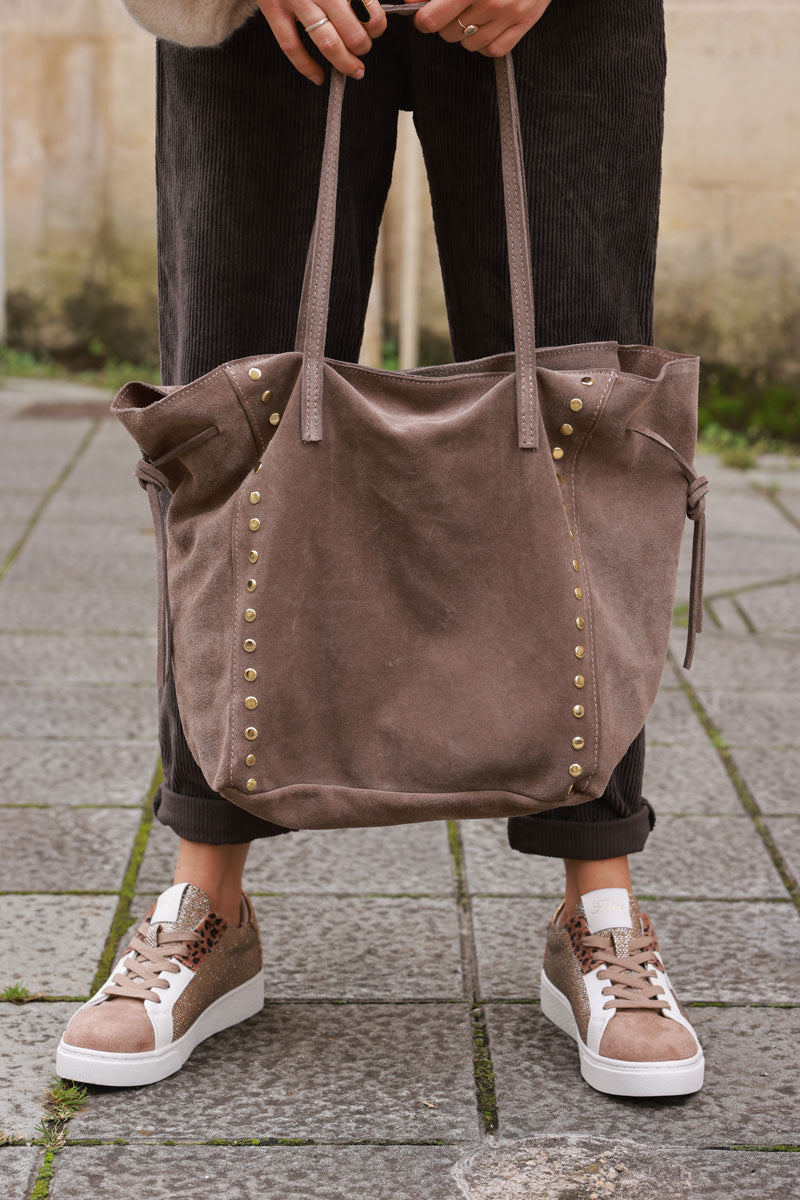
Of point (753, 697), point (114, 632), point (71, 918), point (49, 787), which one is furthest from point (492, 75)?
point (114, 632)

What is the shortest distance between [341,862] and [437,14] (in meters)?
1.27

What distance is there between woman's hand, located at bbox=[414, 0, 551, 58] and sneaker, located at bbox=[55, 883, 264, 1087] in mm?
970

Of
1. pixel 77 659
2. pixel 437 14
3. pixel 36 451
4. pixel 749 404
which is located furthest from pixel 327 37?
pixel 749 404

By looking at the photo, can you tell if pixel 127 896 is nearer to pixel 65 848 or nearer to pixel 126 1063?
pixel 65 848

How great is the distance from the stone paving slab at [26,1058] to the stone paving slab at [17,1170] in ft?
0.05

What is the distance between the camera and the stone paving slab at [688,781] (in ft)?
8.34

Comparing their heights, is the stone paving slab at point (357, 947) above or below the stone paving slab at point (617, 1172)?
above

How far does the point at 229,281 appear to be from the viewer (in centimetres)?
166

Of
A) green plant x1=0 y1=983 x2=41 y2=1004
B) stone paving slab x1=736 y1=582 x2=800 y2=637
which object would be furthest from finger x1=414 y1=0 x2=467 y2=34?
stone paving slab x1=736 y1=582 x2=800 y2=637

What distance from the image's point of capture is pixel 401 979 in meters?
1.92

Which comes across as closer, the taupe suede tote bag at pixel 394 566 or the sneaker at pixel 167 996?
the taupe suede tote bag at pixel 394 566

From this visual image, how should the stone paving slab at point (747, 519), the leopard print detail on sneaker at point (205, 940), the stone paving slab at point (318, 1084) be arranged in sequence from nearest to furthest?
the stone paving slab at point (318, 1084) < the leopard print detail on sneaker at point (205, 940) < the stone paving slab at point (747, 519)

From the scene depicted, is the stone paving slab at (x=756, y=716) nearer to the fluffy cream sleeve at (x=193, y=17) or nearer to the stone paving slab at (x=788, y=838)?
the stone paving slab at (x=788, y=838)

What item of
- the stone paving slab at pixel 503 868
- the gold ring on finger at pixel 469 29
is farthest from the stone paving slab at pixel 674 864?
the gold ring on finger at pixel 469 29
